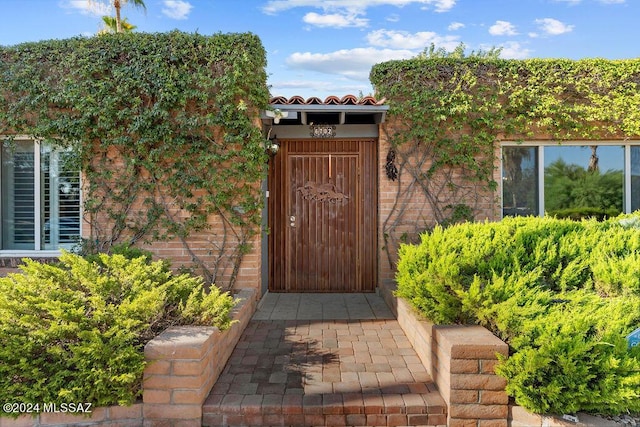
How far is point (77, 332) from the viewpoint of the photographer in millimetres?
2760

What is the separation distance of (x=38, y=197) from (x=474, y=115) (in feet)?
20.5

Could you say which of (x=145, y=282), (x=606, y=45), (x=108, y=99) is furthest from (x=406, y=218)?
(x=606, y=45)

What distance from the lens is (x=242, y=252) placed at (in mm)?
5441

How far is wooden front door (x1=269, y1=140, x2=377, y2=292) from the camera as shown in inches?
249

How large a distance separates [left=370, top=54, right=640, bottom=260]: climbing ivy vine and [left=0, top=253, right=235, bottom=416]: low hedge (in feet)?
12.3

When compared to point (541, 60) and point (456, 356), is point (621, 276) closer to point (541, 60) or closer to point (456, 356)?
point (456, 356)

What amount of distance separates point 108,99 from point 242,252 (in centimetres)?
254

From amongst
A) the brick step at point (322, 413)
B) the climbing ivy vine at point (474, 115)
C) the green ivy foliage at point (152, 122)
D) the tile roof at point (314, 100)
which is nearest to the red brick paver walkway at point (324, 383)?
the brick step at point (322, 413)

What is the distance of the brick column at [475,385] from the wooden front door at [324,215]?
3.55 m

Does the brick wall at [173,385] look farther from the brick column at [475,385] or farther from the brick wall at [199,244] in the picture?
the brick wall at [199,244]

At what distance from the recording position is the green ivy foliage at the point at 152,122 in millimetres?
5203

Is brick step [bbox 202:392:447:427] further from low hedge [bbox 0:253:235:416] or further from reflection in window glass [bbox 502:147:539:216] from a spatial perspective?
reflection in window glass [bbox 502:147:539:216]

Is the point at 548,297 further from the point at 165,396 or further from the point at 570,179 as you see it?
the point at 570,179

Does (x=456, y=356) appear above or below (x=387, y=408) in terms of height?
above
